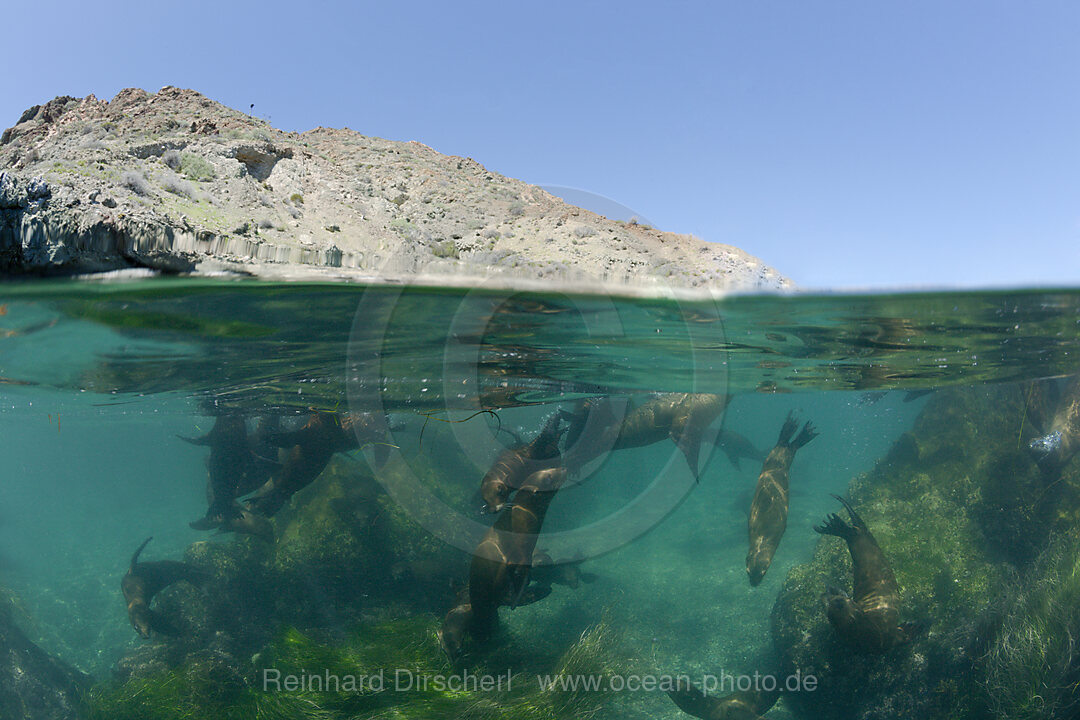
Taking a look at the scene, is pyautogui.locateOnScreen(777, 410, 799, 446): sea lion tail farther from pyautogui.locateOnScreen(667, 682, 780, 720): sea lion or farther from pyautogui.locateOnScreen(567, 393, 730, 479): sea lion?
pyautogui.locateOnScreen(667, 682, 780, 720): sea lion

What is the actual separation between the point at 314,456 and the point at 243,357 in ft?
9.28

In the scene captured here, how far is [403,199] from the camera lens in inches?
517

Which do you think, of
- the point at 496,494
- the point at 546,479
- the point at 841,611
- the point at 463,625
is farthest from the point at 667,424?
the point at 463,625

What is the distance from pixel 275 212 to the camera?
31.9ft

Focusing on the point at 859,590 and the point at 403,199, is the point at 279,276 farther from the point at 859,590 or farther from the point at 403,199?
the point at 859,590

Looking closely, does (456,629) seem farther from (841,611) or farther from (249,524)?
(841,611)

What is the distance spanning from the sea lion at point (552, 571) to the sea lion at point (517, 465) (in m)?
1.35

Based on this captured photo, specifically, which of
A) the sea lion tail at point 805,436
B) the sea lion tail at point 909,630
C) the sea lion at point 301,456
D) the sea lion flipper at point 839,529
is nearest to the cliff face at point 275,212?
the sea lion flipper at point 839,529

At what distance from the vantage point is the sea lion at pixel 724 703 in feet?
33.3

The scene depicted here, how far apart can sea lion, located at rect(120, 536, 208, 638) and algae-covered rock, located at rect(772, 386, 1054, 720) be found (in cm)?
1384

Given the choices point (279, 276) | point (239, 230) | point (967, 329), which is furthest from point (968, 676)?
point (239, 230)

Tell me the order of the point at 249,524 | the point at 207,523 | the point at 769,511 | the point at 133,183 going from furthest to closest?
1. the point at 249,524
2. the point at 207,523
3. the point at 769,511
4. the point at 133,183

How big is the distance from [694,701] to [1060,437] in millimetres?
12480

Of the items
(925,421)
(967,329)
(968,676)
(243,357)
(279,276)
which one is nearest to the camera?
(279,276)
